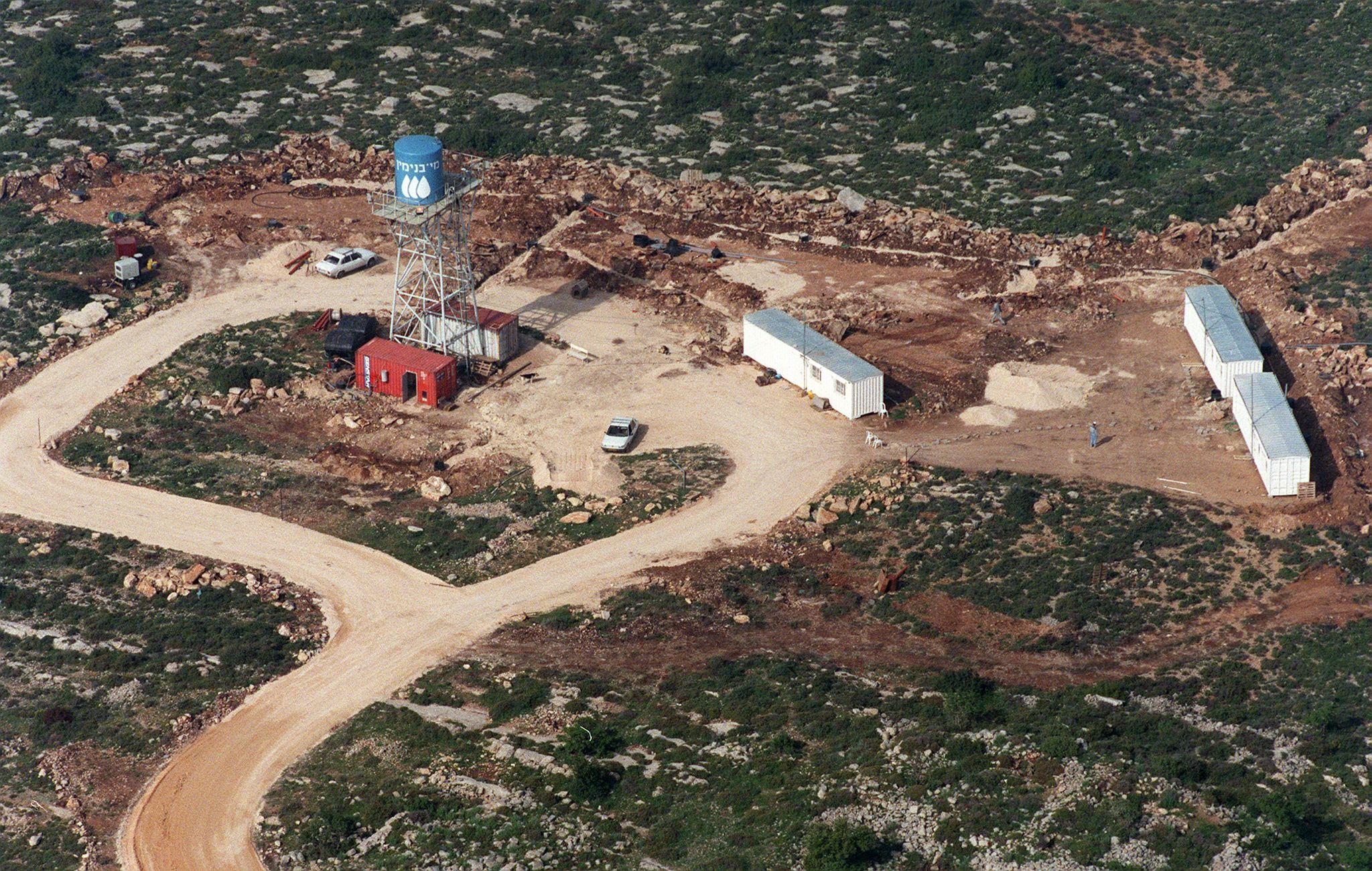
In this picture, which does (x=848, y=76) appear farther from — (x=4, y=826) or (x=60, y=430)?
(x=4, y=826)

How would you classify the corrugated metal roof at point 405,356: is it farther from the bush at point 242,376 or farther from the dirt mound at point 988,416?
the dirt mound at point 988,416

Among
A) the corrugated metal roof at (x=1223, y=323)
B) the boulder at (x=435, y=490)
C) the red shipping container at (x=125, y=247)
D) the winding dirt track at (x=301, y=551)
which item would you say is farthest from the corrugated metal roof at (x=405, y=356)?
the corrugated metal roof at (x=1223, y=323)

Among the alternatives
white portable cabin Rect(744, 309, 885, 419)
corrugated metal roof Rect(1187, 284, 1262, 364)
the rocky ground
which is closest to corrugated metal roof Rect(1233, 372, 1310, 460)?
corrugated metal roof Rect(1187, 284, 1262, 364)

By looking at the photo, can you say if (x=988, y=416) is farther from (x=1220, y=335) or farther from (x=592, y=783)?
(x=592, y=783)

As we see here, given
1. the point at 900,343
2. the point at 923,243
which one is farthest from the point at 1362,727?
the point at 923,243

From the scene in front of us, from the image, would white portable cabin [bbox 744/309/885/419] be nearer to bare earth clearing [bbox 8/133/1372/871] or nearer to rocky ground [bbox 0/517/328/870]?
bare earth clearing [bbox 8/133/1372/871]

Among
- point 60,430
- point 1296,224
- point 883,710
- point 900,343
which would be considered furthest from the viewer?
point 1296,224
